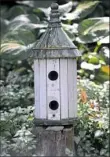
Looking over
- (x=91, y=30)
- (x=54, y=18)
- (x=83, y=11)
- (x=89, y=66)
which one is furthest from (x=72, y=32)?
(x=54, y=18)

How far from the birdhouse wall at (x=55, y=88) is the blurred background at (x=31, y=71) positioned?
0.80 feet

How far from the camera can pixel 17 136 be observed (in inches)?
190

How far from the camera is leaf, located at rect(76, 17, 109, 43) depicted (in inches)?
294

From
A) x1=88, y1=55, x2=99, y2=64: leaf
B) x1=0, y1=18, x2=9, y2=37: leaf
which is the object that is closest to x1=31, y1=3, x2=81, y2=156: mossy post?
x1=88, y1=55, x2=99, y2=64: leaf

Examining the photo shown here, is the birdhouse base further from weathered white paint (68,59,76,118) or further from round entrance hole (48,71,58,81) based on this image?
round entrance hole (48,71,58,81)

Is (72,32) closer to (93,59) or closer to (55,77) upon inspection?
(93,59)

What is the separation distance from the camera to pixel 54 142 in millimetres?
4656

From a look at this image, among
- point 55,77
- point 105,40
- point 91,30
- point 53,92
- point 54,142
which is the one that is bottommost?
point 54,142

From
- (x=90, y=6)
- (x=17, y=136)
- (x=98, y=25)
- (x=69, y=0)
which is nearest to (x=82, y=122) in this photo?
(x=17, y=136)

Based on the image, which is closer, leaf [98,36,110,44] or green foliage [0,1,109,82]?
green foliage [0,1,109,82]

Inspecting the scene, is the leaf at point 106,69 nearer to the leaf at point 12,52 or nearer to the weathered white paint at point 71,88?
the leaf at point 12,52

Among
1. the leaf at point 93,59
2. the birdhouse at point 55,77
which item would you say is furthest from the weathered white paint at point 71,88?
the leaf at point 93,59

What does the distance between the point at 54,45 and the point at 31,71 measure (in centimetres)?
283

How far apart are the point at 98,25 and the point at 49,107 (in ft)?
9.76
